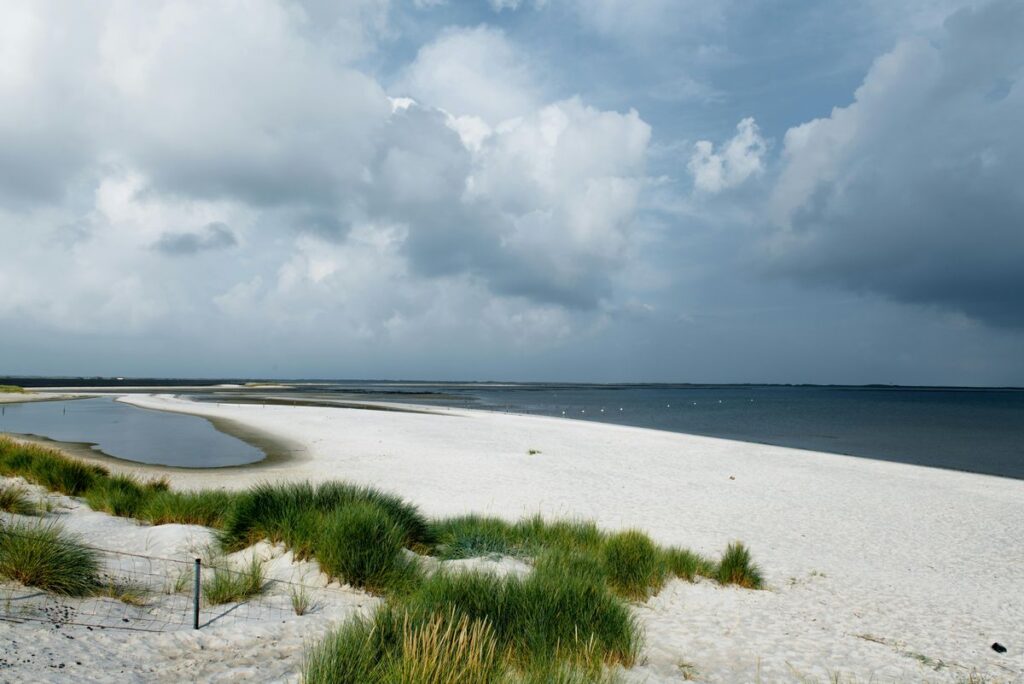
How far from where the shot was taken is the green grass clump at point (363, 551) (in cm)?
658

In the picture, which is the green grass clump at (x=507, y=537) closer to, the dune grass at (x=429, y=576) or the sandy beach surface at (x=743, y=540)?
the dune grass at (x=429, y=576)

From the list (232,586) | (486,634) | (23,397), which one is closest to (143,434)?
(232,586)

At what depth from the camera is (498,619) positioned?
17.4 ft

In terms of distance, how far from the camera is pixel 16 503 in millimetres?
8547

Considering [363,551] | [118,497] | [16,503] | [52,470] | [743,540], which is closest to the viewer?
[363,551]

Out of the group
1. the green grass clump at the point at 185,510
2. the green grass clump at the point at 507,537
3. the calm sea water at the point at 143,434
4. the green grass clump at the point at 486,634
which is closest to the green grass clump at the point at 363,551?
the green grass clump at the point at 486,634

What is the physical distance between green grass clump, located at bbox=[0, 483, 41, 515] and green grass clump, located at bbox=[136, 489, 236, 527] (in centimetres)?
137

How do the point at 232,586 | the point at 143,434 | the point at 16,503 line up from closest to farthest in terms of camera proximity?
the point at 232,586 < the point at 16,503 < the point at 143,434

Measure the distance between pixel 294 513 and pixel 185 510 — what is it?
2751 mm

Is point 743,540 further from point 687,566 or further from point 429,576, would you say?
point 429,576

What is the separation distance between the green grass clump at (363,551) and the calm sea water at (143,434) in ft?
48.6

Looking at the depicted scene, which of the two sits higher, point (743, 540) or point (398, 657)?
point (398, 657)

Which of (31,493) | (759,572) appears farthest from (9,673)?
(759,572)

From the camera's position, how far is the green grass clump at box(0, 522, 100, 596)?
16.8 ft
